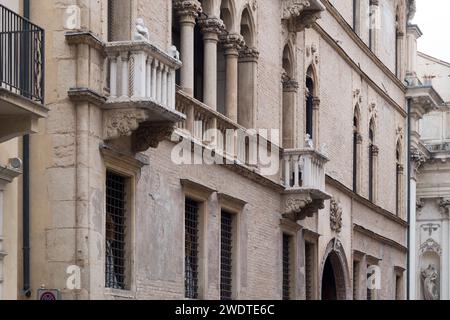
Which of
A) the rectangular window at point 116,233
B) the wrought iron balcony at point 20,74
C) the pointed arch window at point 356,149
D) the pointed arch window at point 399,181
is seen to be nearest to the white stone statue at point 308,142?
the pointed arch window at point 356,149

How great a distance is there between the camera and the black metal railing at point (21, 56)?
16.0 m

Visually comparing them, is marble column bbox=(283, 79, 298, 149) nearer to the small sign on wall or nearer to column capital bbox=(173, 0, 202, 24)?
column capital bbox=(173, 0, 202, 24)

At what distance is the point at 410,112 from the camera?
42.1m

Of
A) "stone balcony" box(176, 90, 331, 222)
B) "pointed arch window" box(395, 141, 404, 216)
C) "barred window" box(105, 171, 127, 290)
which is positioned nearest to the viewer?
"barred window" box(105, 171, 127, 290)

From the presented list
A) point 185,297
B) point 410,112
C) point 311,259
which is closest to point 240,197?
point 185,297

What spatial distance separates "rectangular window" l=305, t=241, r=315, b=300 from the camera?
29.8 meters

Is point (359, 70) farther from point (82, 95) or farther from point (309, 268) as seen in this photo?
point (82, 95)

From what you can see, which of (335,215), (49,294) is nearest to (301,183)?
(335,215)

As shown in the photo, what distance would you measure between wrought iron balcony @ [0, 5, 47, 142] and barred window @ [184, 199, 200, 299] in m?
6.27

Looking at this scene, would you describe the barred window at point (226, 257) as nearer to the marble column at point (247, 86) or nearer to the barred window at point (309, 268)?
the marble column at point (247, 86)

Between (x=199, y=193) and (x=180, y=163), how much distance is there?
1.07 meters

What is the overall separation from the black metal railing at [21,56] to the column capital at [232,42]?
26.3 feet

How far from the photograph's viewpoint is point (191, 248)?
2278cm

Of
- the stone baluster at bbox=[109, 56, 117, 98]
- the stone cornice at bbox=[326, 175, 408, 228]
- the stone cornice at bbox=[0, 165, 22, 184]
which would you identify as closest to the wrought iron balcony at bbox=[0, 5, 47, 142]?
the stone cornice at bbox=[0, 165, 22, 184]
